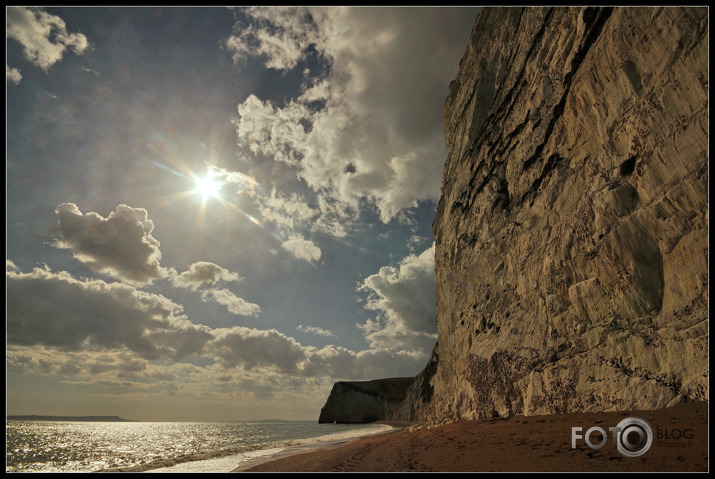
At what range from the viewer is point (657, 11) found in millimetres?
11180

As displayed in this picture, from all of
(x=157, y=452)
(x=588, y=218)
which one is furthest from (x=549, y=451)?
(x=157, y=452)

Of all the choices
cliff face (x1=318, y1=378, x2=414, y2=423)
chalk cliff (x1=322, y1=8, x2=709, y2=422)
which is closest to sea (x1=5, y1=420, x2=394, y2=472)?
chalk cliff (x1=322, y1=8, x2=709, y2=422)

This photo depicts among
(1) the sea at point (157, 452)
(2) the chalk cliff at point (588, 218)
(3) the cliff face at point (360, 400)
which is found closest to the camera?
(2) the chalk cliff at point (588, 218)

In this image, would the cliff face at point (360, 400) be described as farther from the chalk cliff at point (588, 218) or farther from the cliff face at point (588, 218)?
the cliff face at point (588, 218)

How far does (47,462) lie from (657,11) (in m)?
46.8

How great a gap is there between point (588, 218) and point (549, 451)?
9.26 metres

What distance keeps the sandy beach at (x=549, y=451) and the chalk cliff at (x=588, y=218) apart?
4.46 ft

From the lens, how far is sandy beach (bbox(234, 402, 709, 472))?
714 centimetres

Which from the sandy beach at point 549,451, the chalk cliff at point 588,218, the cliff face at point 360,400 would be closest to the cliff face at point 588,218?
the chalk cliff at point 588,218

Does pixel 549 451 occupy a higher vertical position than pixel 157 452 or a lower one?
higher

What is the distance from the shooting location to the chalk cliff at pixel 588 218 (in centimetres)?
1008

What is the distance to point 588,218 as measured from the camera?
13.9 metres

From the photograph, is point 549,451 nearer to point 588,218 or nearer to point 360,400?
point 588,218

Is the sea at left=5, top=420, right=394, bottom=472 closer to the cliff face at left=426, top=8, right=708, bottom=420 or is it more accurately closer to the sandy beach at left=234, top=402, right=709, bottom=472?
the sandy beach at left=234, top=402, right=709, bottom=472
